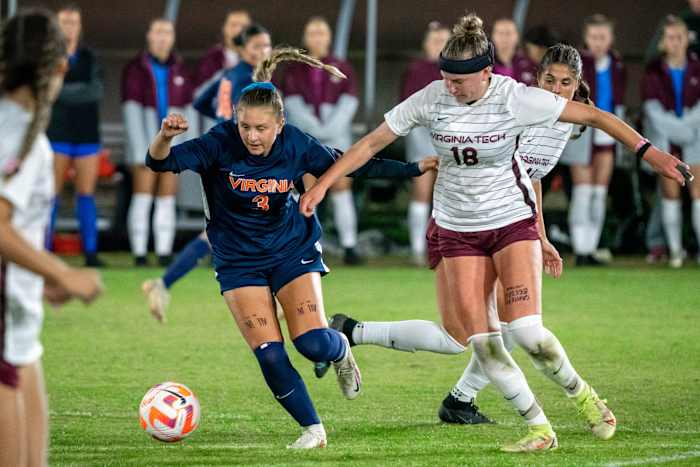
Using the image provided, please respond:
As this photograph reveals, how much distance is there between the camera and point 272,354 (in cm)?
626

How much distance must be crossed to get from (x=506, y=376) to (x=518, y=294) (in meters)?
0.40

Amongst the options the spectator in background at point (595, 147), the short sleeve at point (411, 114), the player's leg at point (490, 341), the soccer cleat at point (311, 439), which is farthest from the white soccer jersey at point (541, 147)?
the spectator in background at point (595, 147)

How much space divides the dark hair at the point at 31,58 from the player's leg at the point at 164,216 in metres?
10.2

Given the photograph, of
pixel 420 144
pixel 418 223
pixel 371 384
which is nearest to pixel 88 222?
pixel 418 223

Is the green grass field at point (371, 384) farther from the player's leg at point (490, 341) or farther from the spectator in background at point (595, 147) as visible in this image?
the spectator in background at point (595, 147)

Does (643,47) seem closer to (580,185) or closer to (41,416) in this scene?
(580,185)

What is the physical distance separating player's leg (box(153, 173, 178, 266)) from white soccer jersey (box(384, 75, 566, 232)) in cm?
835

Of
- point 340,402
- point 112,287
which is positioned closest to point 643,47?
point 112,287

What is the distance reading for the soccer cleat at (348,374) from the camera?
671cm

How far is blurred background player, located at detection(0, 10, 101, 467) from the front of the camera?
4250 mm

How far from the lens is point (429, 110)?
6320 millimetres

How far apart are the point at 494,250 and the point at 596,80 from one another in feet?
27.6

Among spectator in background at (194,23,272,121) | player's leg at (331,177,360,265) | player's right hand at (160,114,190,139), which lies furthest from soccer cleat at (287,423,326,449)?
player's leg at (331,177,360,265)

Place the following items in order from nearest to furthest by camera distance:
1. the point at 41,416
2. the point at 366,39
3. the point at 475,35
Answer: the point at 41,416 → the point at 475,35 → the point at 366,39
